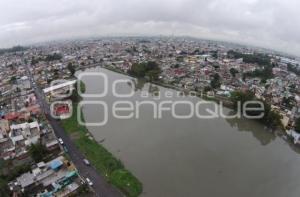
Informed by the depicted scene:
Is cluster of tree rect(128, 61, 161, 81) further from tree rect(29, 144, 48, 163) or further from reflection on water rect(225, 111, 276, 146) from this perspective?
tree rect(29, 144, 48, 163)

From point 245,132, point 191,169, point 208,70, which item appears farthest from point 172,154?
point 208,70

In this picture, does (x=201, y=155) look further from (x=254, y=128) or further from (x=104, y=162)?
(x=254, y=128)

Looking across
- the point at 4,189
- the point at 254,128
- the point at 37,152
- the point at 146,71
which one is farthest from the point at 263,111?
the point at 4,189

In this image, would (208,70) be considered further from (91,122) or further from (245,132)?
(91,122)

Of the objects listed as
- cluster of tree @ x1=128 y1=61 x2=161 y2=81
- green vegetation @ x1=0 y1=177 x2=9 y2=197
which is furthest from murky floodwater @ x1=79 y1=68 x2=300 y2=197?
cluster of tree @ x1=128 y1=61 x2=161 y2=81

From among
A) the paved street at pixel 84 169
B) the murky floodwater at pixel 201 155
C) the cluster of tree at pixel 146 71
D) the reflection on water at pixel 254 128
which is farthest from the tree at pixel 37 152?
the cluster of tree at pixel 146 71
